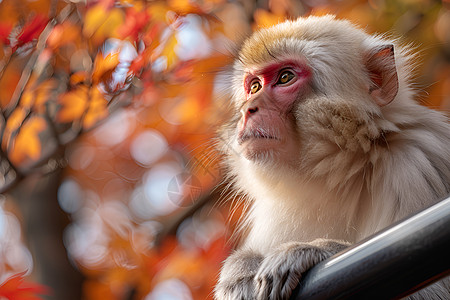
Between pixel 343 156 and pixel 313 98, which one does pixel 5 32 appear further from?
pixel 343 156

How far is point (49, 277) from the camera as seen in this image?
178 inches

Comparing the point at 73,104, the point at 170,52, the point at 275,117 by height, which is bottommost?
the point at 73,104

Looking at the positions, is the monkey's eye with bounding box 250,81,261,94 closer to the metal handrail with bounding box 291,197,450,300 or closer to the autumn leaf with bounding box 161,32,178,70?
the autumn leaf with bounding box 161,32,178,70

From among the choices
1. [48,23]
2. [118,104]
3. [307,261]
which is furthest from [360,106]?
[48,23]

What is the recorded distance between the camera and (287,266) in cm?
187

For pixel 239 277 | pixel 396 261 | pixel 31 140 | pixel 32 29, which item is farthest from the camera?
pixel 31 140

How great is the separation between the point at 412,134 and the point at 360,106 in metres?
0.25

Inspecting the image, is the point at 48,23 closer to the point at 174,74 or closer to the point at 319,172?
the point at 174,74

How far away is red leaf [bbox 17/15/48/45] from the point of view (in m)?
3.72

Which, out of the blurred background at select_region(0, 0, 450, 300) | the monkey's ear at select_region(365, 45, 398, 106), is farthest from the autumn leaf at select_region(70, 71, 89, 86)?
the monkey's ear at select_region(365, 45, 398, 106)

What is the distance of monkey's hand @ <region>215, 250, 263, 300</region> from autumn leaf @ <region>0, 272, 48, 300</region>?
194cm

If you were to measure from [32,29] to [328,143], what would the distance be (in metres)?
2.30

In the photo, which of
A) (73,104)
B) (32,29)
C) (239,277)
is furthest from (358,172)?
(32,29)

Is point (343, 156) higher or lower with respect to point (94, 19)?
higher
